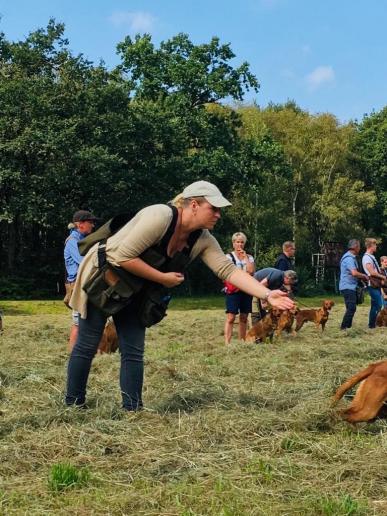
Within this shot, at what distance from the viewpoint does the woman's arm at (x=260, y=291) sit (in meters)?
4.90

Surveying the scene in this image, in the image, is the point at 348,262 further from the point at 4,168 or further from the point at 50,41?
the point at 50,41

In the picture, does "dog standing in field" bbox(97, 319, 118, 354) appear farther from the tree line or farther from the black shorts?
the tree line

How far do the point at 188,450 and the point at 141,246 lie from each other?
4.85 feet

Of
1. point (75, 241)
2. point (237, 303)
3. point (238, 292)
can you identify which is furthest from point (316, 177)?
point (75, 241)

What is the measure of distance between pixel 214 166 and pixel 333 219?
45.2 feet

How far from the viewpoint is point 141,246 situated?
489 centimetres

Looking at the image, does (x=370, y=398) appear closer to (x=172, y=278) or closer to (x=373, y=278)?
(x=172, y=278)

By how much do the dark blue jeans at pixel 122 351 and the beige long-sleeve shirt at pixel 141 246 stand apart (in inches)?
5.0

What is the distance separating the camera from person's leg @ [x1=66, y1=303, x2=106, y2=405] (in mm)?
5242

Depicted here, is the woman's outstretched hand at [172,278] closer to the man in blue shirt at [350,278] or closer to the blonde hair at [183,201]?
the blonde hair at [183,201]

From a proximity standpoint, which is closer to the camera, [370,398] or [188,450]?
[188,450]

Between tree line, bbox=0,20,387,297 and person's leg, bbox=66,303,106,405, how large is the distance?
2310 centimetres

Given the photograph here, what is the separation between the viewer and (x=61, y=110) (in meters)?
29.1

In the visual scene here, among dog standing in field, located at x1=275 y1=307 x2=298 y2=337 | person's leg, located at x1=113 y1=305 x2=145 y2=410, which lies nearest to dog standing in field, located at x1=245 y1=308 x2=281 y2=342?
dog standing in field, located at x1=275 y1=307 x2=298 y2=337
